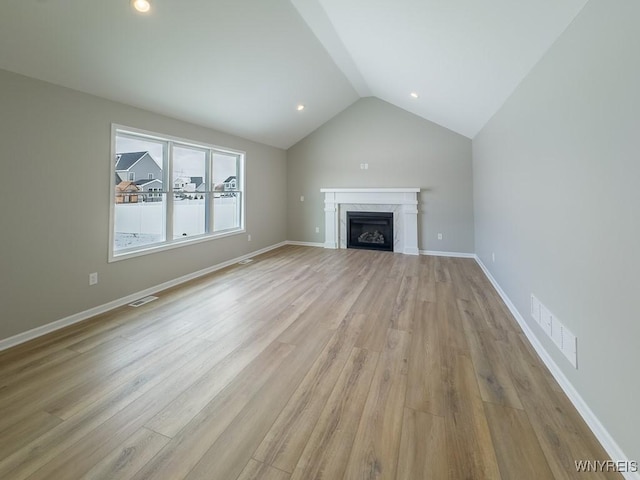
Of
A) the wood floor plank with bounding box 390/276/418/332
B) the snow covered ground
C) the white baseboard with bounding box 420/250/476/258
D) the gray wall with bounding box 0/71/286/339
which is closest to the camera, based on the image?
the gray wall with bounding box 0/71/286/339

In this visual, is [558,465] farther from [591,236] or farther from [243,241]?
[243,241]

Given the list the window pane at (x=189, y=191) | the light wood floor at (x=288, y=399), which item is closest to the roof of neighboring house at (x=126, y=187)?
the window pane at (x=189, y=191)

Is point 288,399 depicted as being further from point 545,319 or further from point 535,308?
point 535,308

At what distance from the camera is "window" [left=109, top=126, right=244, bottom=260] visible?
338 centimetres

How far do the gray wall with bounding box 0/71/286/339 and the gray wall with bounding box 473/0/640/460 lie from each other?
407 centimetres

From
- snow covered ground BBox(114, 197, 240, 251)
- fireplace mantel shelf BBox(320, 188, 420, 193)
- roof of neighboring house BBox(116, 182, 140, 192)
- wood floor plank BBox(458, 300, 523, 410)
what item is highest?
fireplace mantel shelf BBox(320, 188, 420, 193)

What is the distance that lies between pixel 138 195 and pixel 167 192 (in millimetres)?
423

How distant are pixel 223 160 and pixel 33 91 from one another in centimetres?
276

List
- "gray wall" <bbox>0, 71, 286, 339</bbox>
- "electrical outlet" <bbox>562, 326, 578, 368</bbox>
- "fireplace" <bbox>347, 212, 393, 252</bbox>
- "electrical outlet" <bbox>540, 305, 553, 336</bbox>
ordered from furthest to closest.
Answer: "fireplace" <bbox>347, 212, 393, 252</bbox>, "gray wall" <bbox>0, 71, 286, 339</bbox>, "electrical outlet" <bbox>540, 305, 553, 336</bbox>, "electrical outlet" <bbox>562, 326, 578, 368</bbox>

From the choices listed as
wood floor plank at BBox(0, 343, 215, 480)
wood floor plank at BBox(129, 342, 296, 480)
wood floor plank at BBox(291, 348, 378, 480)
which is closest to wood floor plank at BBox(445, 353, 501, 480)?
wood floor plank at BBox(291, 348, 378, 480)

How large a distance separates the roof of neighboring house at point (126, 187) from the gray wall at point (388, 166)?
397 cm

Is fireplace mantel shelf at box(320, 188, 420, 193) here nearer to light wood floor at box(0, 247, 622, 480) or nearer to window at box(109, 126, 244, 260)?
window at box(109, 126, 244, 260)

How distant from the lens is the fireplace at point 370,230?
6.31 meters

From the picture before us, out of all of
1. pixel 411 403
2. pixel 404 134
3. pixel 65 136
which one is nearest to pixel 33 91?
pixel 65 136
